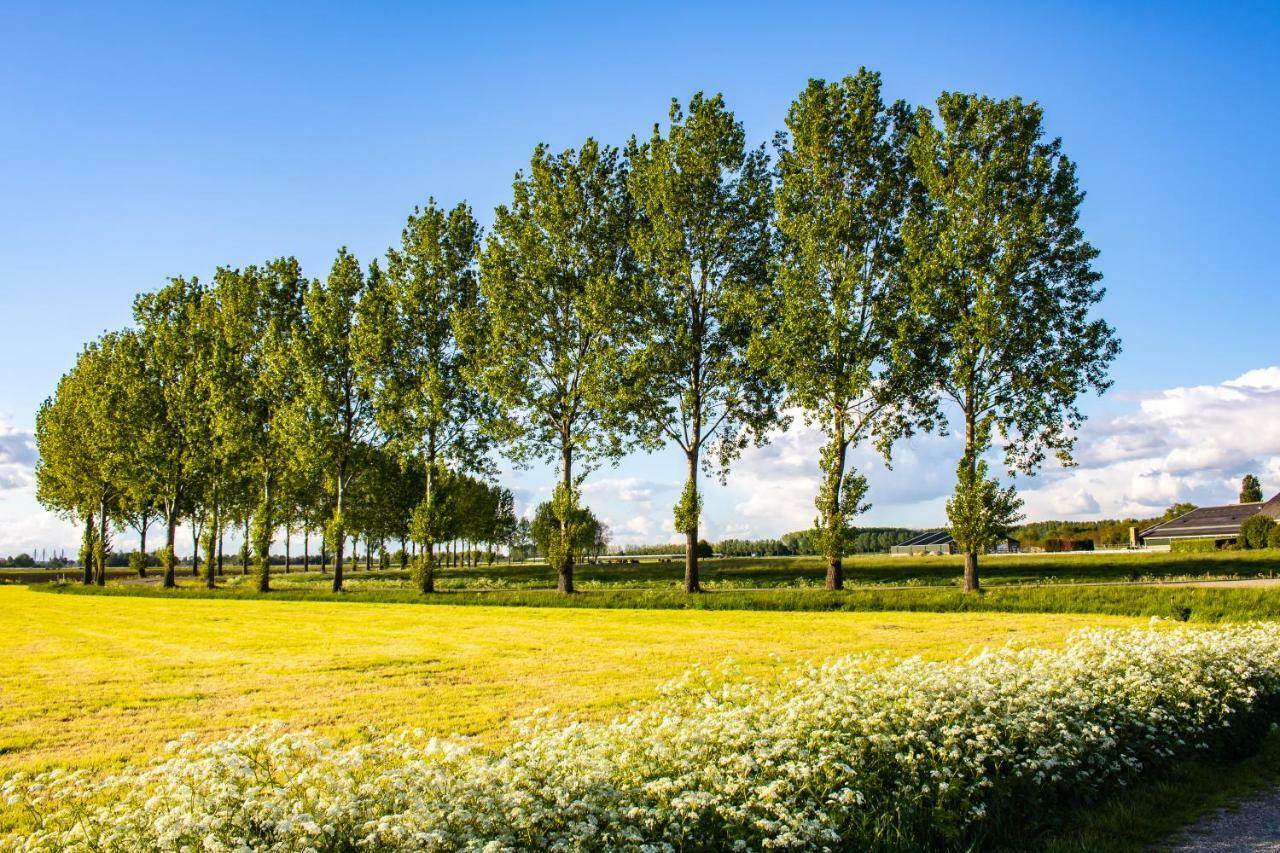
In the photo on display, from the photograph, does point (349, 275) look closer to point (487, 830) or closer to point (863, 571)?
point (863, 571)

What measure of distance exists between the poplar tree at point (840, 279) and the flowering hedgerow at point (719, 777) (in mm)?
25938

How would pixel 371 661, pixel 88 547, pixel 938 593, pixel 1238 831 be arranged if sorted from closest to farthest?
pixel 1238 831 → pixel 371 661 → pixel 938 593 → pixel 88 547

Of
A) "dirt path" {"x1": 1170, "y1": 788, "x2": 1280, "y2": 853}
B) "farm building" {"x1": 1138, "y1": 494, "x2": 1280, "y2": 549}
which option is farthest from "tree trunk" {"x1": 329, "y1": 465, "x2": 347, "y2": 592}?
"farm building" {"x1": 1138, "y1": 494, "x2": 1280, "y2": 549}

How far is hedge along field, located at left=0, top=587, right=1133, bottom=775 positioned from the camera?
12133mm

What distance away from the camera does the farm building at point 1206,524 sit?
88375 mm

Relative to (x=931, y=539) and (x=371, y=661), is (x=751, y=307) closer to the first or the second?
(x=371, y=661)

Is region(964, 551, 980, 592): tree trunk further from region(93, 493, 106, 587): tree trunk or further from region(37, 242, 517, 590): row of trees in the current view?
region(93, 493, 106, 587): tree trunk

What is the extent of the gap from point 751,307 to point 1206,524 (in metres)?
81.9

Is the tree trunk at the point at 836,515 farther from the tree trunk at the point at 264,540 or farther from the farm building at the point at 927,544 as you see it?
the farm building at the point at 927,544

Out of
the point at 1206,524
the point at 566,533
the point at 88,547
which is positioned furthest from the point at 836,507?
the point at 1206,524

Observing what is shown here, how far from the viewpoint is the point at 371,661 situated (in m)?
18.5

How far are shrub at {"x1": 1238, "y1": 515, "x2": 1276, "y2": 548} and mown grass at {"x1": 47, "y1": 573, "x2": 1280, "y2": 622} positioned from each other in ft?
136

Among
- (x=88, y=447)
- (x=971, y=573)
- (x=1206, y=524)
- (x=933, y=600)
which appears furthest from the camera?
(x=1206, y=524)

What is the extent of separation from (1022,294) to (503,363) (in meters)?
24.4
